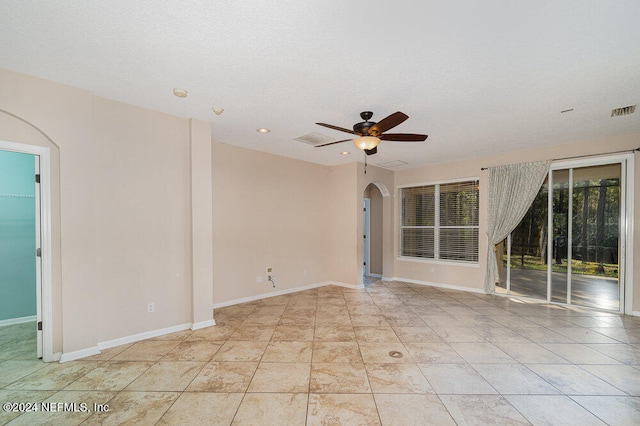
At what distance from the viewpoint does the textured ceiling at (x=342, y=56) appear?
1.88 meters

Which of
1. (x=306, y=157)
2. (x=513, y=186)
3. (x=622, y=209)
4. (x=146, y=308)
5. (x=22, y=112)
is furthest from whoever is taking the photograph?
(x=306, y=157)

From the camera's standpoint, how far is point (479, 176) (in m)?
5.86

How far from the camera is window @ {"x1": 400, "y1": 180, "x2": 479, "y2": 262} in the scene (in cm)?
602

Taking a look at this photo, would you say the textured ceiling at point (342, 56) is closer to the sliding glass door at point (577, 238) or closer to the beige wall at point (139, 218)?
the beige wall at point (139, 218)

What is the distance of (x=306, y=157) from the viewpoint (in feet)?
19.1

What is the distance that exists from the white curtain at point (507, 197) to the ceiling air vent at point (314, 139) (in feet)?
11.8

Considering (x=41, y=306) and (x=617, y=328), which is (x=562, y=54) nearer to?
(x=617, y=328)

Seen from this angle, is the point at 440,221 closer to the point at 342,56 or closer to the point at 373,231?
the point at 373,231

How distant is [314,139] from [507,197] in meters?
3.99

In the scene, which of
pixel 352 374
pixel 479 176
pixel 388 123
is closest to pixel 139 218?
pixel 352 374

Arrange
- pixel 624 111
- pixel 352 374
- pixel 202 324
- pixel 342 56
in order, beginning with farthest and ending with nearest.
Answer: pixel 202 324 < pixel 624 111 < pixel 352 374 < pixel 342 56

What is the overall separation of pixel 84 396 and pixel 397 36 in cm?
382

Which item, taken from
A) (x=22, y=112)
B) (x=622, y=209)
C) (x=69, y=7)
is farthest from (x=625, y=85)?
(x=22, y=112)

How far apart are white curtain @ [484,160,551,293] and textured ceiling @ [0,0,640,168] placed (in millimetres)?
1431
